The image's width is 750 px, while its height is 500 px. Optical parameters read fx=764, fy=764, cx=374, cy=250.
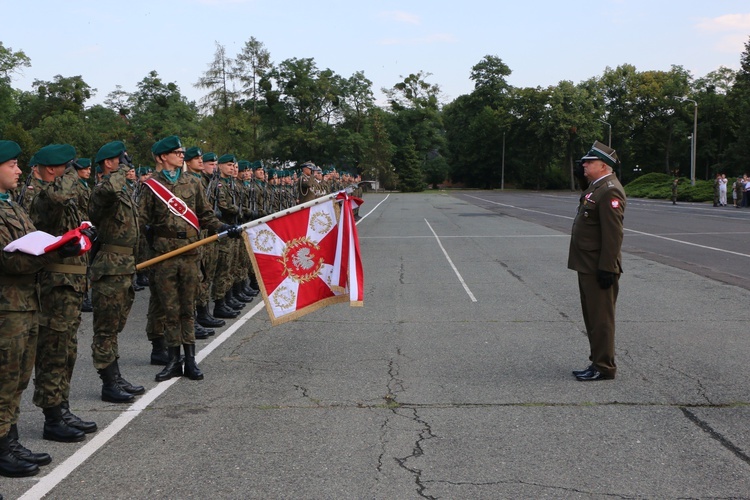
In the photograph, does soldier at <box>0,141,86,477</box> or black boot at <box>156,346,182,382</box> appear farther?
black boot at <box>156,346,182,382</box>

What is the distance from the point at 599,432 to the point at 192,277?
3.64m

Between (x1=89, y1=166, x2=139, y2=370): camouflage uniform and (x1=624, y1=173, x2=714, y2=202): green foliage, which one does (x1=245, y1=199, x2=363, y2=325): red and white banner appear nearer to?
(x1=89, y1=166, x2=139, y2=370): camouflage uniform

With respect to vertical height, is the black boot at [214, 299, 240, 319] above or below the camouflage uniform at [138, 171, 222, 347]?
below

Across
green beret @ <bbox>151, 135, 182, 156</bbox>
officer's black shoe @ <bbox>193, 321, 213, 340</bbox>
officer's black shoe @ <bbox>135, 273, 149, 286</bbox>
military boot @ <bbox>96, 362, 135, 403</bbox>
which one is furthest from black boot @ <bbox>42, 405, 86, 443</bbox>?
officer's black shoe @ <bbox>135, 273, 149, 286</bbox>

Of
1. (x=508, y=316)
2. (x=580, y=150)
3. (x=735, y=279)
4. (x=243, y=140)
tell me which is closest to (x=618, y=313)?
(x=508, y=316)

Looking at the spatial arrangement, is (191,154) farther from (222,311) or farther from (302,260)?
(222,311)

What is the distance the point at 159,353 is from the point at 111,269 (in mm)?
1562

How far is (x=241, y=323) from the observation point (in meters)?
9.52

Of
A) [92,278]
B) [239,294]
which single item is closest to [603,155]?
[92,278]

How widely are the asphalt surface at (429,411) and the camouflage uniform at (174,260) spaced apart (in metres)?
0.52

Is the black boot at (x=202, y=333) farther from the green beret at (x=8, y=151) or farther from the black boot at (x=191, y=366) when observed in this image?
the green beret at (x=8, y=151)

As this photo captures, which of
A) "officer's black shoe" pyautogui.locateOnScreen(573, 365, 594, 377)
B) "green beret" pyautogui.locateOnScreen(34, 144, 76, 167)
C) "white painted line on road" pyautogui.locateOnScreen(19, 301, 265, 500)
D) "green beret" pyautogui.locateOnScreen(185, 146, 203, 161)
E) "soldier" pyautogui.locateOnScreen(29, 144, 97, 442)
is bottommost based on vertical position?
"white painted line on road" pyautogui.locateOnScreen(19, 301, 265, 500)

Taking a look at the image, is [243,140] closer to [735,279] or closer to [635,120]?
[635,120]

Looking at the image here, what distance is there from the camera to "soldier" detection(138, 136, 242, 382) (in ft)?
21.8
